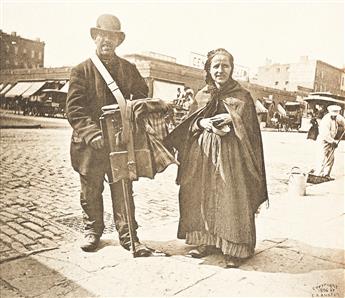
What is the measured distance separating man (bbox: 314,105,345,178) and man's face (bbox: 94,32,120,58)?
443 centimetres

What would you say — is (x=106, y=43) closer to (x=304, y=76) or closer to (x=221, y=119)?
(x=221, y=119)

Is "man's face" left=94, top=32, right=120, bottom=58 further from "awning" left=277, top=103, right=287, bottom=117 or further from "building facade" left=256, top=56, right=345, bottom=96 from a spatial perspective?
"awning" left=277, top=103, right=287, bottom=117

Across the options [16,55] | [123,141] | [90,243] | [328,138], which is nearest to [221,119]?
[123,141]

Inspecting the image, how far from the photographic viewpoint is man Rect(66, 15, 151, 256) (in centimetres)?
286

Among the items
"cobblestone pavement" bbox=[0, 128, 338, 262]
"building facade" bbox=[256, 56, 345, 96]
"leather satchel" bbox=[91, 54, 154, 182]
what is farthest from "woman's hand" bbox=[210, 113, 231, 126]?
"building facade" bbox=[256, 56, 345, 96]

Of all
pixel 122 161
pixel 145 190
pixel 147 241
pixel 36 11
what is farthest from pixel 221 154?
pixel 145 190

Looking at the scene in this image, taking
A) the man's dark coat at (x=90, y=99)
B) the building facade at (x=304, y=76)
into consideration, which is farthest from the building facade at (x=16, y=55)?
the building facade at (x=304, y=76)

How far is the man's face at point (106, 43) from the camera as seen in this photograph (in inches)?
111

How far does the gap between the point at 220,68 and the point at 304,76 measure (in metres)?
2.49

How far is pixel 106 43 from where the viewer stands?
2834 millimetres

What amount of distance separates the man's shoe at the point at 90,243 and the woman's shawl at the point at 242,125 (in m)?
0.93

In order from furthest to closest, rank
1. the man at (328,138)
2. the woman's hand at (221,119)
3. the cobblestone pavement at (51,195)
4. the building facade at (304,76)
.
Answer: the man at (328,138)
the building facade at (304,76)
the cobblestone pavement at (51,195)
the woman's hand at (221,119)

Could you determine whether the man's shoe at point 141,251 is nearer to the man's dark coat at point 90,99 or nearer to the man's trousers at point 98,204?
the man's trousers at point 98,204

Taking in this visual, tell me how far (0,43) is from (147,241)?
9.53ft
